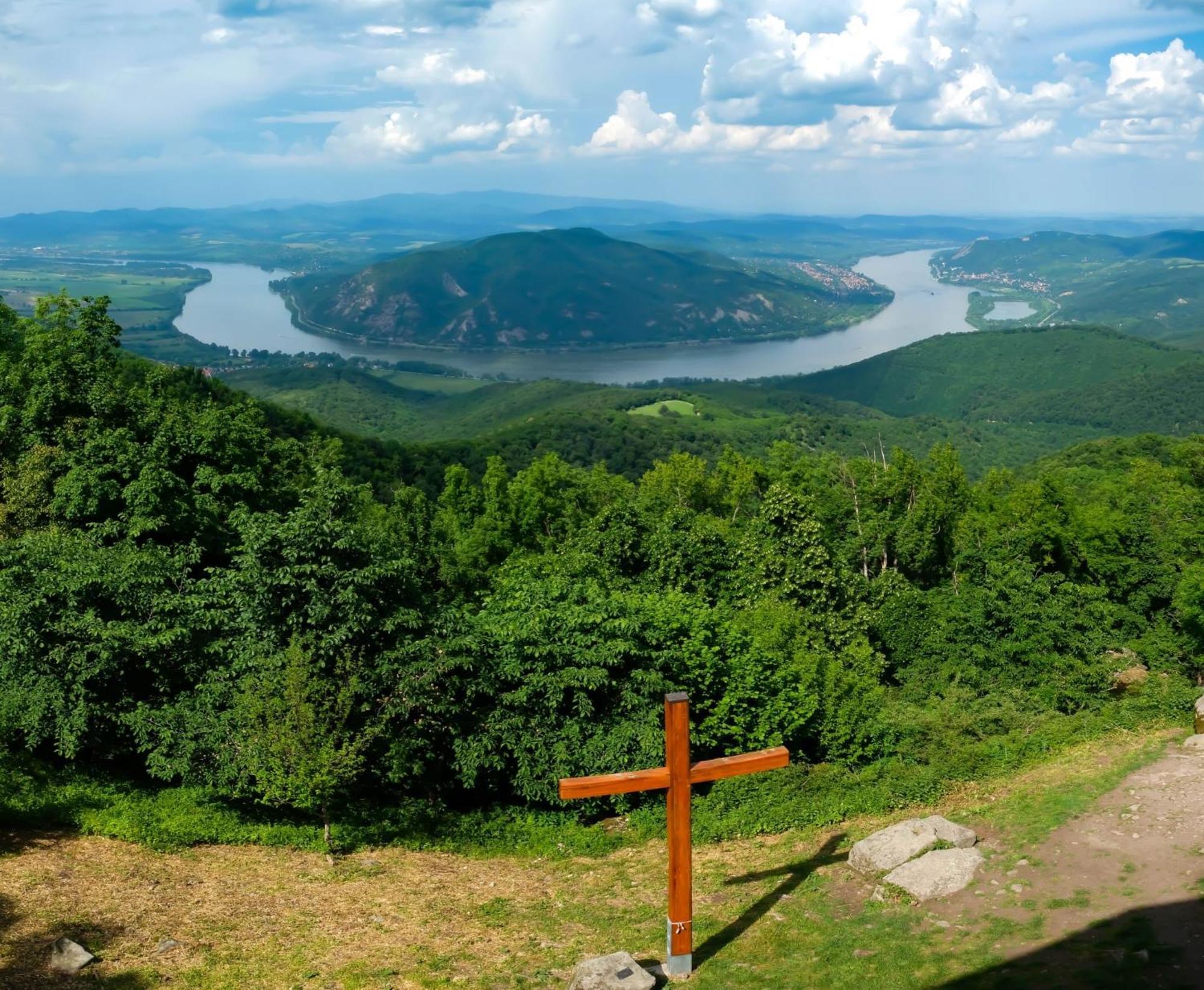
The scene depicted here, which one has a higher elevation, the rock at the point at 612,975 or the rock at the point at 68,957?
the rock at the point at 68,957

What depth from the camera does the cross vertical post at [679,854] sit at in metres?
10.4

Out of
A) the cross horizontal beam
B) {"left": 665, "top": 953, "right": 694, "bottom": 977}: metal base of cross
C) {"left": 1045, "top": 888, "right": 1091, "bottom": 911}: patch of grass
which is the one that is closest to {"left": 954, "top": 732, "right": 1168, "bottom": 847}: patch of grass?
{"left": 1045, "top": 888, "right": 1091, "bottom": 911}: patch of grass

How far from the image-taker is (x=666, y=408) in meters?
152

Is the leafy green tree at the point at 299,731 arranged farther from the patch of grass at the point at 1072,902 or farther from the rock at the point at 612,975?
the patch of grass at the point at 1072,902

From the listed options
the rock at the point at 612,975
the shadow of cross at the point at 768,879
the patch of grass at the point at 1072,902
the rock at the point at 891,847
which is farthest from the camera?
the rock at the point at 891,847

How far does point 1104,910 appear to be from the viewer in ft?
35.6

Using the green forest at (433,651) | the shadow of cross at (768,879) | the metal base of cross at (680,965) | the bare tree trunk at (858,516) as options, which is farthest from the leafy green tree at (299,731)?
the bare tree trunk at (858,516)

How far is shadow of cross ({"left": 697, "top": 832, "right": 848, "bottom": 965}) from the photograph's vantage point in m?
11.3

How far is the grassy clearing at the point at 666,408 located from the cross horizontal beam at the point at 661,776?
13193cm

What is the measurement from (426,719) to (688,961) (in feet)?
23.8

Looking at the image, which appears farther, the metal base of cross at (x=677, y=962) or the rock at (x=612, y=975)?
the metal base of cross at (x=677, y=962)

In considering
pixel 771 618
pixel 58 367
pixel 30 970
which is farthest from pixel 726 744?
pixel 58 367

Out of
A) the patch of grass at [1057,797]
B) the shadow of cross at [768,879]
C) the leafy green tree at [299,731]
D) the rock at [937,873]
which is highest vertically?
the leafy green tree at [299,731]

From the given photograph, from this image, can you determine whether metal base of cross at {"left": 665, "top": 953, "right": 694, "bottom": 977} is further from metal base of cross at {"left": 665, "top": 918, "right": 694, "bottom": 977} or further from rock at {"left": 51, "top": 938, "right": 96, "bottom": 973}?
rock at {"left": 51, "top": 938, "right": 96, "bottom": 973}
